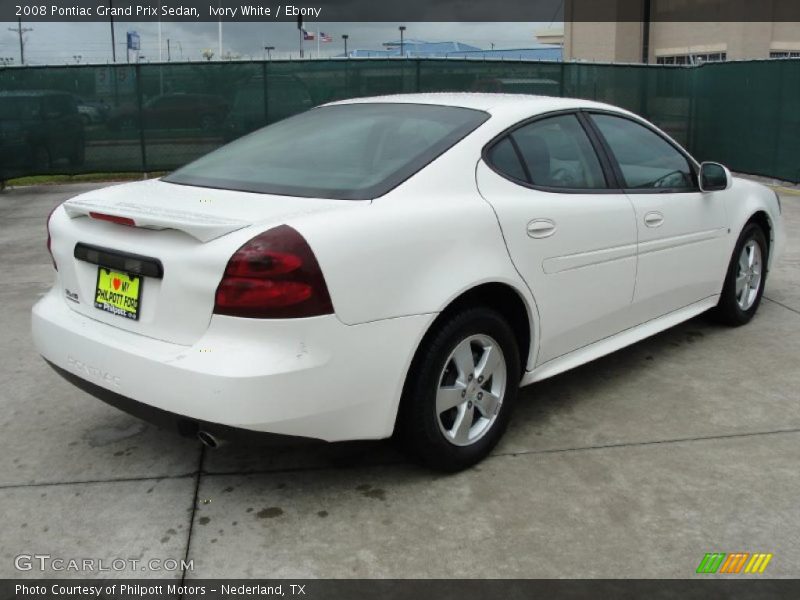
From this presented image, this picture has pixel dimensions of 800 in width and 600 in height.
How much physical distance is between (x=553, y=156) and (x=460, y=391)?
128 centimetres

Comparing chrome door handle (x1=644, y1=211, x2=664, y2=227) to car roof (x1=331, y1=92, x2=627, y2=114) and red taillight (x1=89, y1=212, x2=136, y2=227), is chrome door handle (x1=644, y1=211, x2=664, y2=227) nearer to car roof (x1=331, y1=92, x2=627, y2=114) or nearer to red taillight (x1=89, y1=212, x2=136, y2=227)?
car roof (x1=331, y1=92, x2=627, y2=114)

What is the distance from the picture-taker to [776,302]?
6.01 meters

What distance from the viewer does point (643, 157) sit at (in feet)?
14.7

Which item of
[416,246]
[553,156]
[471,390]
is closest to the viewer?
[416,246]

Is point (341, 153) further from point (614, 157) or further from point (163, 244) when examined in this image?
point (614, 157)

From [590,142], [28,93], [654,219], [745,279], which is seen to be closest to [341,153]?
[590,142]

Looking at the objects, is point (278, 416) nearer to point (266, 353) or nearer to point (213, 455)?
point (266, 353)

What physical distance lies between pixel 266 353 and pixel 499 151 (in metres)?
1.46

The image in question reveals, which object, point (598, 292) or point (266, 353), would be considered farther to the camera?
point (598, 292)

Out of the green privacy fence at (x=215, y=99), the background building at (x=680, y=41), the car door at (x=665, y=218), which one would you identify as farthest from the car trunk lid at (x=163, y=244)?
the background building at (x=680, y=41)

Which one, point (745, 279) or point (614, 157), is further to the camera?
point (745, 279)

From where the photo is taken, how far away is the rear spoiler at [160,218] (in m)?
2.82

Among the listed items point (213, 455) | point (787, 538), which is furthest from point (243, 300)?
point (787, 538)
